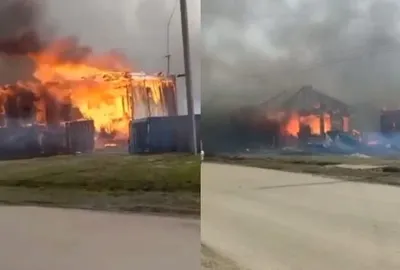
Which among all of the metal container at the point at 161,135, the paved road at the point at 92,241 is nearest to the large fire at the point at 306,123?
the metal container at the point at 161,135

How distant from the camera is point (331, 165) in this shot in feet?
5.41

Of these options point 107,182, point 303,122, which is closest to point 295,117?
point 303,122

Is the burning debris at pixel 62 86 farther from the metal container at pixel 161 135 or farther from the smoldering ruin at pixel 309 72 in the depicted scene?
the smoldering ruin at pixel 309 72

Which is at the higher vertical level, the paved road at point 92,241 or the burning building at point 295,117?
the burning building at point 295,117

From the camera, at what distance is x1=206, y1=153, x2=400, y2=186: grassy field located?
163cm

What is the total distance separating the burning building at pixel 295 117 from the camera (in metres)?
1.65

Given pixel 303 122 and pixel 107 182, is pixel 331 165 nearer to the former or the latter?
pixel 303 122

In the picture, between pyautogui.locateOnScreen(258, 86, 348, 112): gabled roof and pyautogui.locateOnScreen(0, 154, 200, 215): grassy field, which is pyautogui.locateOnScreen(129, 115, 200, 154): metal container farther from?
pyautogui.locateOnScreen(258, 86, 348, 112): gabled roof

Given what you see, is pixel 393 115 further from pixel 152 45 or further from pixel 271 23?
pixel 152 45

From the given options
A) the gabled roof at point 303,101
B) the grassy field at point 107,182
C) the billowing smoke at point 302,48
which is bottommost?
the grassy field at point 107,182

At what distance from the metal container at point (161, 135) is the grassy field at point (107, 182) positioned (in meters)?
0.02

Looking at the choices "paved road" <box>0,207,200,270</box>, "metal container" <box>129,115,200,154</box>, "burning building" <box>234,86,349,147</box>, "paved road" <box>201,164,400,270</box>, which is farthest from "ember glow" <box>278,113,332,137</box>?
"paved road" <box>0,207,200,270</box>

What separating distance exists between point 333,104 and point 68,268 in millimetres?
749

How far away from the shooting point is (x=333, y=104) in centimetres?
165
